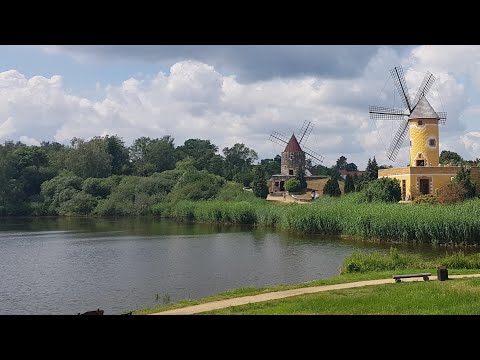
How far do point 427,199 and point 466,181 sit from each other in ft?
8.38

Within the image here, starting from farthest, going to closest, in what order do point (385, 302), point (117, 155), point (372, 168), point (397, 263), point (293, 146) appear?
point (117, 155), point (293, 146), point (372, 168), point (397, 263), point (385, 302)

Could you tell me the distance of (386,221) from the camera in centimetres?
2508

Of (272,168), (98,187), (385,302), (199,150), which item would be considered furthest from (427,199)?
(199,150)

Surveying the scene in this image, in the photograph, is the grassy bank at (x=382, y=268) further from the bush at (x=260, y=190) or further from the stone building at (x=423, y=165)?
the bush at (x=260, y=190)

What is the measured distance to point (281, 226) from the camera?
33.5m

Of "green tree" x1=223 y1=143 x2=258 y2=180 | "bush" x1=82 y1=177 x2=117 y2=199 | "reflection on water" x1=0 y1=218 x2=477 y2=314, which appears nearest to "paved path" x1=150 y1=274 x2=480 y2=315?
"reflection on water" x1=0 y1=218 x2=477 y2=314

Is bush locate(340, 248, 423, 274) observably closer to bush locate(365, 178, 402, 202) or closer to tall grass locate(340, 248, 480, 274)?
tall grass locate(340, 248, 480, 274)

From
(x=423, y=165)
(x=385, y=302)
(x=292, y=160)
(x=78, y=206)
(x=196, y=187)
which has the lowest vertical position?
(x=385, y=302)

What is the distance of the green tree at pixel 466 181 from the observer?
29859mm

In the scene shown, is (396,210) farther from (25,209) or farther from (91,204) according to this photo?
(25,209)

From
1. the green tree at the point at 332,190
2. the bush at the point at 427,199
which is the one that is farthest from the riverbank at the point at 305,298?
the green tree at the point at 332,190

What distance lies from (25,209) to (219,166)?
23535mm

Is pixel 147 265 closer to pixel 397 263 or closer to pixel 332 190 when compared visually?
pixel 397 263
